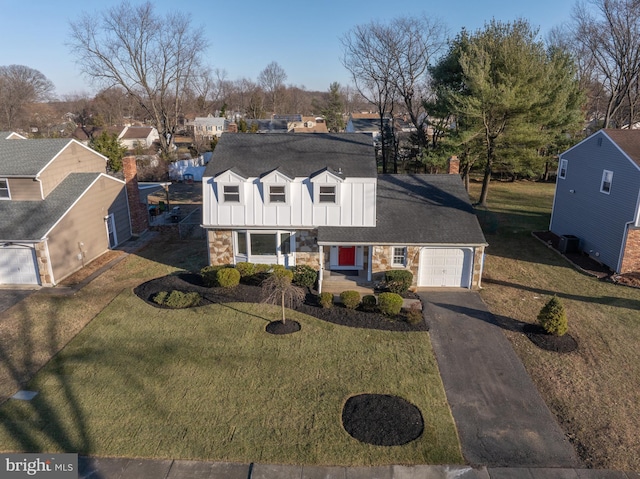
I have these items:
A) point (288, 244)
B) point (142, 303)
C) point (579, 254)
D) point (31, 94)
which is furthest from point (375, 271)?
point (31, 94)

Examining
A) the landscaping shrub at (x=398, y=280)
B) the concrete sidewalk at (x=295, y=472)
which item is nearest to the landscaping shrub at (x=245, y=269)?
the landscaping shrub at (x=398, y=280)

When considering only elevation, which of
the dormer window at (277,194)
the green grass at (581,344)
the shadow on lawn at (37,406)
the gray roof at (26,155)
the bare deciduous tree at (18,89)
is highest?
the bare deciduous tree at (18,89)

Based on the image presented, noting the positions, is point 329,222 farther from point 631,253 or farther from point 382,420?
point 631,253

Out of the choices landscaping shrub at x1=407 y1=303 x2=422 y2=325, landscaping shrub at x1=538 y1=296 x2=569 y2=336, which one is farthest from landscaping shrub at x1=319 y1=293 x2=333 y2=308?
landscaping shrub at x1=538 y1=296 x2=569 y2=336

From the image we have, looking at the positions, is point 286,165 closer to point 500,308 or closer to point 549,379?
point 500,308

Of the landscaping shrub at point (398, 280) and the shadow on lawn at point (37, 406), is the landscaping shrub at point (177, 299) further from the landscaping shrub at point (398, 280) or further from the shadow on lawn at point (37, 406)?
the landscaping shrub at point (398, 280)

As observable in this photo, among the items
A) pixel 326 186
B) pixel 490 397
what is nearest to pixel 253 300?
pixel 326 186

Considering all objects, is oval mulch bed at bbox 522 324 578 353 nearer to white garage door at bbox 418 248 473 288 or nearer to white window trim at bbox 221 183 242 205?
white garage door at bbox 418 248 473 288
